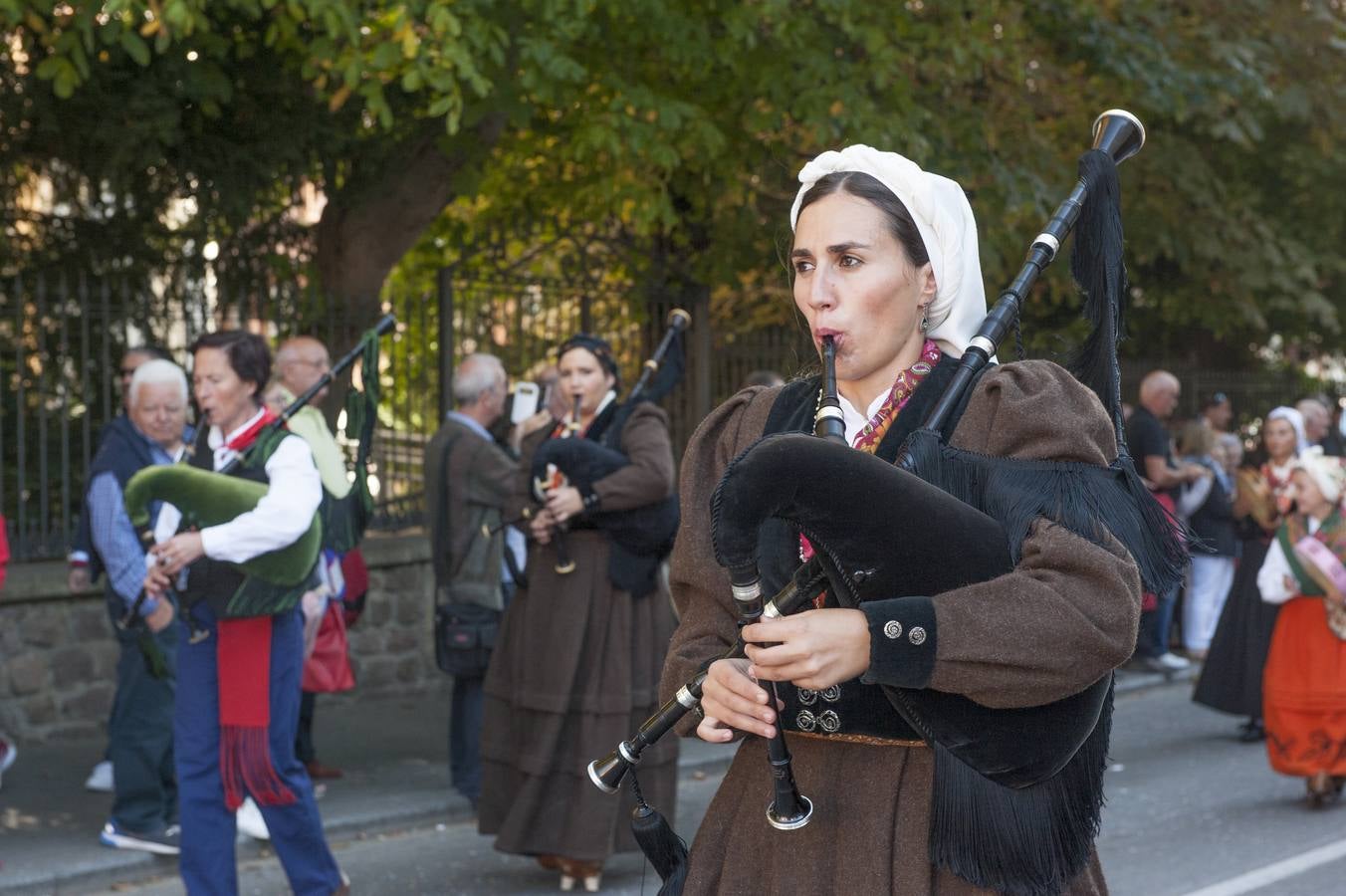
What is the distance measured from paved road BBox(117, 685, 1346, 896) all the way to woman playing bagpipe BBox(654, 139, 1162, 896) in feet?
10.5

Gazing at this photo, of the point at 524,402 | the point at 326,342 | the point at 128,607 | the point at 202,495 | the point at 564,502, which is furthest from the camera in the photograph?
the point at 326,342

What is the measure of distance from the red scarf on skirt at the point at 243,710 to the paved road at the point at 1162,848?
130cm

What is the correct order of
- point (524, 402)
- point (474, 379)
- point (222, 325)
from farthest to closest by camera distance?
point (222, 325)
point (524, 402)
point (474, 379)

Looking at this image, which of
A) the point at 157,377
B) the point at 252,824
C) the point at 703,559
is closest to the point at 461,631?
the point at 252,824

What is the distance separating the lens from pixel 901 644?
225cm

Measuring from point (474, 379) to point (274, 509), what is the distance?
2829 mm

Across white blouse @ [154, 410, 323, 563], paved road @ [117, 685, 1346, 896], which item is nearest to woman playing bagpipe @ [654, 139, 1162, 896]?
white blouse @ [154, 410, 323, 563]

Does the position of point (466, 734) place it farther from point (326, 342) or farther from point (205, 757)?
point (326, 342)

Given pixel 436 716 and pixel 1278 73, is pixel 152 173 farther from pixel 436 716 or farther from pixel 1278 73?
pixel 1278 73

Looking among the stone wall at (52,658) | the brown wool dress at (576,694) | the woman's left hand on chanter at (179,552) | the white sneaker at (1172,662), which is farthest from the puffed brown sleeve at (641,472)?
the white sneaker at (1172,662)

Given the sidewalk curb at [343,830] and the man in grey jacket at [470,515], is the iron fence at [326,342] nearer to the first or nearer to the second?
the man in grey jacket at [470,515]

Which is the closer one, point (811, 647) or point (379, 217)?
point (811, 647)

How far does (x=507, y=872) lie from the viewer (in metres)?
6.97

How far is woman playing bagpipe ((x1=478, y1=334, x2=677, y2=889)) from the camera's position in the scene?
6.65 m
